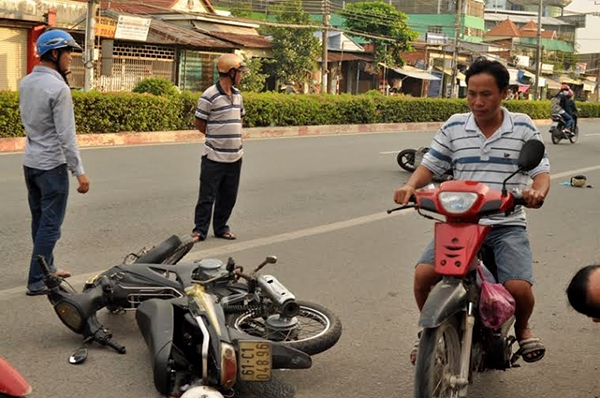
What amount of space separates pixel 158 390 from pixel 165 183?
7.60 m

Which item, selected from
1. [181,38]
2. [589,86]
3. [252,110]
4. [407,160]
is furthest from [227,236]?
[589,86]

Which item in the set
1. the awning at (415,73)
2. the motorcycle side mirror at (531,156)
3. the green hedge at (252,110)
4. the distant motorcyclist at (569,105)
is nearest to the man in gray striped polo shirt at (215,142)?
the motorcycle side mirror at (531,156)

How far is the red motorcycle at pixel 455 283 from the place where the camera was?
3.32m

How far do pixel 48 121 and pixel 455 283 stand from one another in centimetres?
325

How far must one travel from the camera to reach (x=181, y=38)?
3005 centimetres

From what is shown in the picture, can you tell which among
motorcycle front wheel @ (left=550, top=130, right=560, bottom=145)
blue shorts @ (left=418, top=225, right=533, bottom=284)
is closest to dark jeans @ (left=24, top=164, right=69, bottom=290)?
blue shorts @ (left=418, top=225, right=533, bottom=284)

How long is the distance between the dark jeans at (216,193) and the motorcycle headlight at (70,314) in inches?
125

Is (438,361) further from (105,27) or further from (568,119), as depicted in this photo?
(105,27)

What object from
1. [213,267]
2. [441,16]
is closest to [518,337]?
[213,267]

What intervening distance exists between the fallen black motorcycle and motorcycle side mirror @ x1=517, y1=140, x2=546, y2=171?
137 cm

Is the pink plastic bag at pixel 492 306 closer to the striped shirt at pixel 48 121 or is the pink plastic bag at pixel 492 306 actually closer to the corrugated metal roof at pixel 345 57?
the striped shirt at pixel 48 121

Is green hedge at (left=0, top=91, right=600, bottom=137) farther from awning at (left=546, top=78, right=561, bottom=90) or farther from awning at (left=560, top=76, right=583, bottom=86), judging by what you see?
→ awning at (left=560, top=76, right=583, bottom=86)

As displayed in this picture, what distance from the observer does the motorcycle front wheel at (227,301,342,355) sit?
171 inches

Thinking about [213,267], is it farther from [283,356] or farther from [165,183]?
[165,183]
